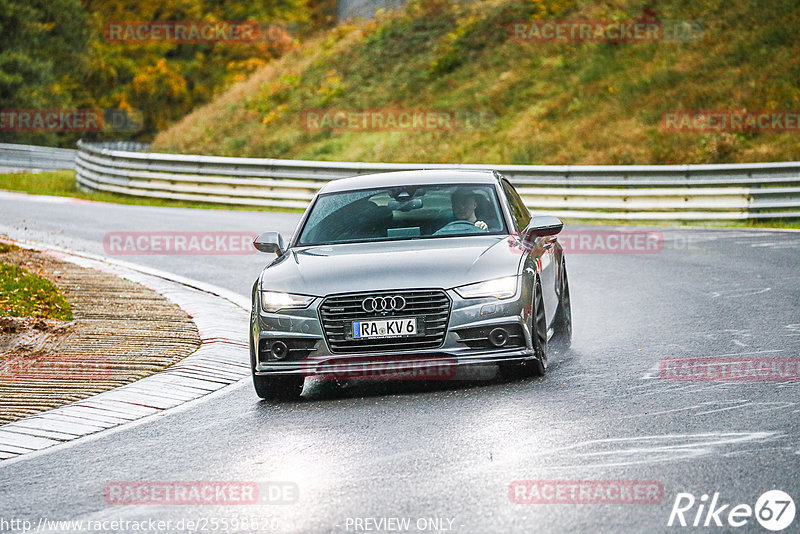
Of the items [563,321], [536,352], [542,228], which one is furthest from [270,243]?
[563,321]

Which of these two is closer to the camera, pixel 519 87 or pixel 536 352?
pixel 536 352

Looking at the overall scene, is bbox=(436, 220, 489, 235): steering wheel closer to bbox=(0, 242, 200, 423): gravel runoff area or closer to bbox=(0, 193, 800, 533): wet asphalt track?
bbox=(0, 193, 800, 533): wet asphalt track

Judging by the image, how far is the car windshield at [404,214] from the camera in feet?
31.7

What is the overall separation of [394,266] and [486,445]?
2.07 m

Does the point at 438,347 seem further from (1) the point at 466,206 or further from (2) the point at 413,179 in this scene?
(2) the point at 413,179

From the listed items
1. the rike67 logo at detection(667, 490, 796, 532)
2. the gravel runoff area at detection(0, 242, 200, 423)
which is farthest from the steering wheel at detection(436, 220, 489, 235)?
the rike67 logo at detection(667, 490, 796, 532)

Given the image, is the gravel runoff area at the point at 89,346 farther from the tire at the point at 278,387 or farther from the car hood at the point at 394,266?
the car hood at the point at 394,266

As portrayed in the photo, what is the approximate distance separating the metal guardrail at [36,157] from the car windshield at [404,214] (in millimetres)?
40297

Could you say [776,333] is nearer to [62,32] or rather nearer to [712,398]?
[712,398]

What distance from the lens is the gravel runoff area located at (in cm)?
907

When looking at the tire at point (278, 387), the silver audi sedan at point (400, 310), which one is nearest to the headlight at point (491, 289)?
the silver audi sedan at point (400, 310)

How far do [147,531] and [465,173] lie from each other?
549 cm

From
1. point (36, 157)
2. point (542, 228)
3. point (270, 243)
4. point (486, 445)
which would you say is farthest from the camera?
point (36, 157)

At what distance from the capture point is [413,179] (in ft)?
33.4
